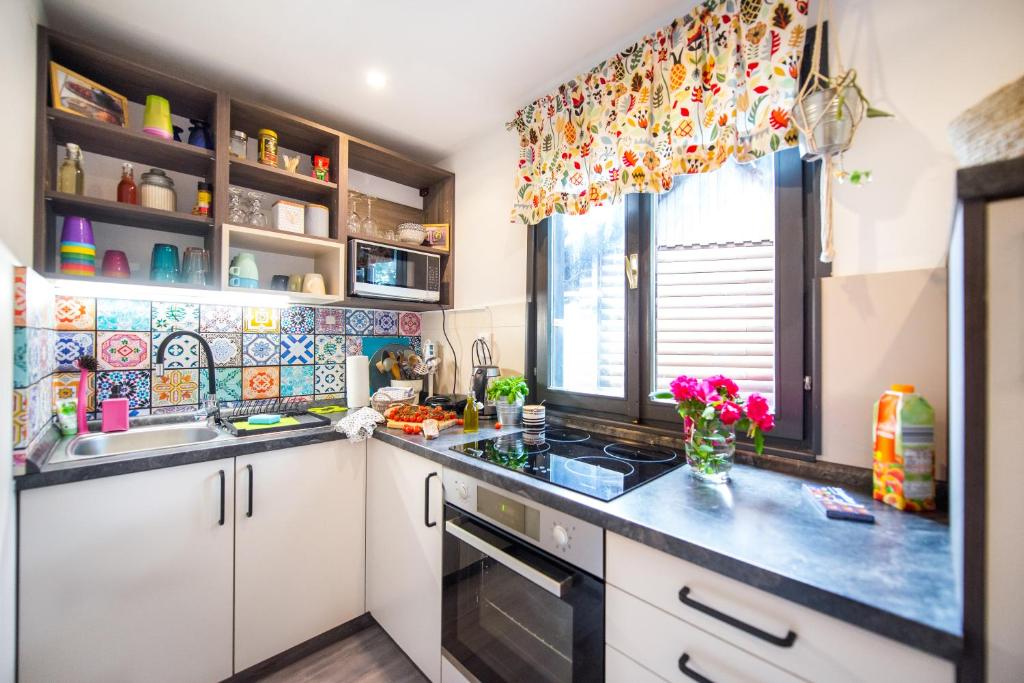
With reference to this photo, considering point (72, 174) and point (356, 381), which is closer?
point (72, 174)

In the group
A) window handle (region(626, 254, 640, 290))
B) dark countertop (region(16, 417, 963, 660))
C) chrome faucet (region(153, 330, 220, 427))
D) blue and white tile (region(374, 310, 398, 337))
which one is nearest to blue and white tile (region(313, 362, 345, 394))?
blue and white tile (region(374, 310, 398, 337))

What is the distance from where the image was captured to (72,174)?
56.2 inches

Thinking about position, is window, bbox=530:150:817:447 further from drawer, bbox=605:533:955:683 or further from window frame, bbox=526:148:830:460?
drawer, bbox=605:533:955:683

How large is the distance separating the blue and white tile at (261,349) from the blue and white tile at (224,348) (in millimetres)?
25

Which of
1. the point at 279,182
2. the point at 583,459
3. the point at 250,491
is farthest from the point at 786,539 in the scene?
the point at 279,182

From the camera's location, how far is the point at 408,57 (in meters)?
1.59

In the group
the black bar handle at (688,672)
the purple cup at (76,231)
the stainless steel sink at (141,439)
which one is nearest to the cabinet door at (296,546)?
the stainless steel sink at (141,439)

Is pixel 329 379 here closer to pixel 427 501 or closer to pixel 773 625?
pixel 427 501

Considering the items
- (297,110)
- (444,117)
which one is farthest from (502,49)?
(297,110)

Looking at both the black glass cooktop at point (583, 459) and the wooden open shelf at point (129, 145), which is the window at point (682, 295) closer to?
the black glass cooktop at point (583, 459)

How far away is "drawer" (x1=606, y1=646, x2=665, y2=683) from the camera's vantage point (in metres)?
0.85

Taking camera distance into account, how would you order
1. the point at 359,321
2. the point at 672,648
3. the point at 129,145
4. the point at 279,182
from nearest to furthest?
the point at 672,648 < the point at 129,145 < the point at 279,182 < the point at 359,321

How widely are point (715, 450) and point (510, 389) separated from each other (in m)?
0.91

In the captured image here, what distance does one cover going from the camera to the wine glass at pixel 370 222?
226 cm
